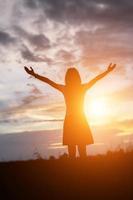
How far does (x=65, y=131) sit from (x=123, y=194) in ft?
16.7

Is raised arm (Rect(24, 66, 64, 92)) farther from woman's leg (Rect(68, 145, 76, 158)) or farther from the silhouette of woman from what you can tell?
woman's leg (Rect(68, 145, 76, 158))

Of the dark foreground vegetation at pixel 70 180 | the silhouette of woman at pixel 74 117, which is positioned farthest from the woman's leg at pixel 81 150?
the dark foreground vegetation at pixel 70 180

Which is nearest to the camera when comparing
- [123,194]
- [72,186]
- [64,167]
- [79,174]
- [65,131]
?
[123,194]

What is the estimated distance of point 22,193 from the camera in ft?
31.7

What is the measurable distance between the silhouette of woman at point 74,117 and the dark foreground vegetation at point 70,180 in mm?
1103

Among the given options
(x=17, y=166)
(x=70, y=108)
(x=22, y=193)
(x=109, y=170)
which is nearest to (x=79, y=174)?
(x=109, y=170)

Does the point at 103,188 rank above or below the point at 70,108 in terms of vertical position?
below

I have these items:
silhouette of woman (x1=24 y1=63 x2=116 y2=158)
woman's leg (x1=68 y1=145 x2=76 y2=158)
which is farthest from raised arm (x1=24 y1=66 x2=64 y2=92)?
woman's leg (x1=68 y1=145 x2=76 y2=158)

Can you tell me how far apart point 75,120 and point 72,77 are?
1.34 m

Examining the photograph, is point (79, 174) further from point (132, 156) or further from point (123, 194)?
point (132, 156)

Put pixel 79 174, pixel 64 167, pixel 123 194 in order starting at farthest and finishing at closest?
pixel 64 167, pixel 79 174, pixel 123 194

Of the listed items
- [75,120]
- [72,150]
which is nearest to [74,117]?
[75,120]

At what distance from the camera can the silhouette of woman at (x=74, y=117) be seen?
13.8 m

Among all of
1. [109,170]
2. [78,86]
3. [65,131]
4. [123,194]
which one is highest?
[78,86]
